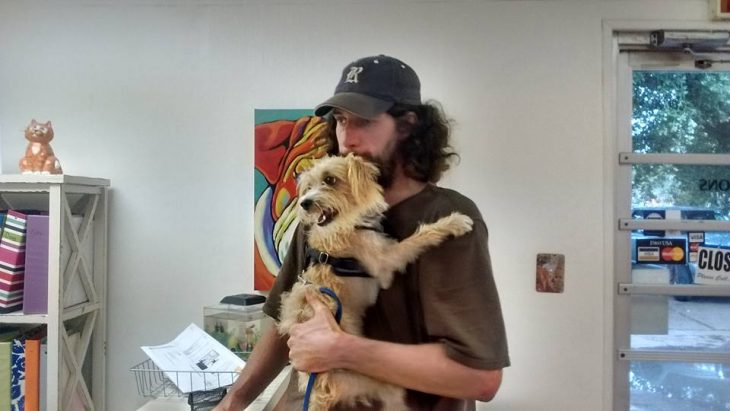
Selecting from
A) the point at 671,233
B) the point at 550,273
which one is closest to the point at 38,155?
the point at 550,273

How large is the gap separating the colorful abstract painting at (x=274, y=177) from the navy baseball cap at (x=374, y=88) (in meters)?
1.17

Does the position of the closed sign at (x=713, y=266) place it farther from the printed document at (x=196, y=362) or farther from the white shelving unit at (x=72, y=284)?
the white shelving unit at (x=72, y=284)

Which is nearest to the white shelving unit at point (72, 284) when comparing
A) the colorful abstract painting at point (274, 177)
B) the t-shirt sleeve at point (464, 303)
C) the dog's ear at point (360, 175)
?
the colorful abstract painting at point (274, 177)

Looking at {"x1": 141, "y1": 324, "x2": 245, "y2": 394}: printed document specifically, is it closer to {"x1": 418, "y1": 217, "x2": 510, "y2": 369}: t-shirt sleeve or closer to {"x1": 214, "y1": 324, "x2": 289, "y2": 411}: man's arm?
{"x1": 214, "y1": 324, "x2": 289, "y2": 411}: man's arm

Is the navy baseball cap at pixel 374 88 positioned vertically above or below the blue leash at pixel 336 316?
above

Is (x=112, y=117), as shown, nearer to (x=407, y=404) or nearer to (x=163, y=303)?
(x=163, y=303)

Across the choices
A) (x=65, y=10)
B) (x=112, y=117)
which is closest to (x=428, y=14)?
(x=112, y=117)

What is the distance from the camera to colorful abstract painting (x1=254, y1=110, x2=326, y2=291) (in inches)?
89.3

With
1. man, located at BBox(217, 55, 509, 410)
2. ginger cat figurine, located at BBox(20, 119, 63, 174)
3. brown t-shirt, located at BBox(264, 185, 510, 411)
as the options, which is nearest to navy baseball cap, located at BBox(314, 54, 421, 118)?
man, located at BBox(217, 55, 509, 410)

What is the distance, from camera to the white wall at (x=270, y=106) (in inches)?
88.7

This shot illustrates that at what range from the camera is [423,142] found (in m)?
1.12

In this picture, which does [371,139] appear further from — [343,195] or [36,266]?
[36,266]

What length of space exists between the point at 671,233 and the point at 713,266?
0.67 feet

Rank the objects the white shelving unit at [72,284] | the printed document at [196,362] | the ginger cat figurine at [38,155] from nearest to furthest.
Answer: the printed document at [196,362], the white shelving unit at [72,284], the ginger cat figurine at [38,155]
